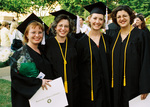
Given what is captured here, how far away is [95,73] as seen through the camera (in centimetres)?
288

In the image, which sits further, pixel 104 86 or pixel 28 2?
pixel 28 2

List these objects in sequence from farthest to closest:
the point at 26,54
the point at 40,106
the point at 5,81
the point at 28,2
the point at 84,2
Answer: the point at 84,2, the point at 28,2, the point at 5,81, the point at 26,54, the point at 40,106

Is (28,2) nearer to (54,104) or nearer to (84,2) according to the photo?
(84,2)

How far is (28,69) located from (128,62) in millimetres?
1605

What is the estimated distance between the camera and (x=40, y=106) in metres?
2.24

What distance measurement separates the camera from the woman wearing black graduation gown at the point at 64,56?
2.75 m

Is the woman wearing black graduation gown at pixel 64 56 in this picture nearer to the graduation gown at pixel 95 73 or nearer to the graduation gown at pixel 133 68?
the graduation gown at pixel 95 73

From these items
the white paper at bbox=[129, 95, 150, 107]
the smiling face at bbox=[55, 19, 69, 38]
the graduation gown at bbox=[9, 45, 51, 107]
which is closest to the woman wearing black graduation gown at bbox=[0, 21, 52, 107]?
the graduation gown at bbox=[9, 45, 51, 107]

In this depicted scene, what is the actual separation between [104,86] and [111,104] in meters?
0.40

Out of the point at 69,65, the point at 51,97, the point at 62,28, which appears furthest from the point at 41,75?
the point at 62,28

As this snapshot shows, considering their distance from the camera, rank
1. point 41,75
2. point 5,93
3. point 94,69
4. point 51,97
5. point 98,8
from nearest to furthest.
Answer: point 51,97 < point 41,75 < point 94,69 < point 98,8 < point 5,93

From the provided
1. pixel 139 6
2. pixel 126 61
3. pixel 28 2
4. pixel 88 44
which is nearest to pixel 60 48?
pixel 88 44

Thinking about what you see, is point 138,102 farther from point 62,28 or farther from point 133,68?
point 62,28

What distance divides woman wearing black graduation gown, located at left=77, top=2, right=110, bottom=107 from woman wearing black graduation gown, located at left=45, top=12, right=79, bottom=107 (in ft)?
0.55
